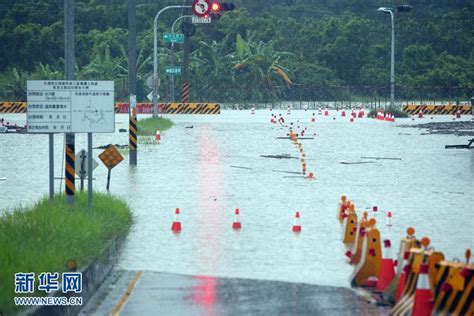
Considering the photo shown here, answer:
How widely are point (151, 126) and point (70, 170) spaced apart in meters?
37.5

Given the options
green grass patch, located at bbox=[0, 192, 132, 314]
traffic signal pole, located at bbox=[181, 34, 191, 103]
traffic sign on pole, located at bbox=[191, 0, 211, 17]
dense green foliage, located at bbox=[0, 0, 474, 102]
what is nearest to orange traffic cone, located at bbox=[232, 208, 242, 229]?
green grass patch, located at bbox=[0, 192, 132, 314]

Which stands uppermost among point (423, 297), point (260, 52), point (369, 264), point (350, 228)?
point (260, 52)

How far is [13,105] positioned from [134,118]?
54022mm

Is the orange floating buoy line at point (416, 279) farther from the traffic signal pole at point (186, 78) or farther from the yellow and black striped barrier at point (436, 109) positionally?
the yellow and black striped barrier at point (436, 109)

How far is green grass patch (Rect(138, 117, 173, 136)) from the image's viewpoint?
52.3 metres

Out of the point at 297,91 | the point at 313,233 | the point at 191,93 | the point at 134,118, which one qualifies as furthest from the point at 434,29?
the point at 313,233

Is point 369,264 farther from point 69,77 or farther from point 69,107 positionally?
point 69,77

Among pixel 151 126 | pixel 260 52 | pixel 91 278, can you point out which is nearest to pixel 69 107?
pixel 91 278

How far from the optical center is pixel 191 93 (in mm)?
103625

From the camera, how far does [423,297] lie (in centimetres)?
1131

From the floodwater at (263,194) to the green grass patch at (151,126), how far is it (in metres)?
1.25

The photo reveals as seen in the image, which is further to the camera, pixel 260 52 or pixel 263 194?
pixel 260 52

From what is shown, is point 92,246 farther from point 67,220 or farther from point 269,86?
point 269,86

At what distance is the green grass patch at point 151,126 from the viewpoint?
2060 inches
